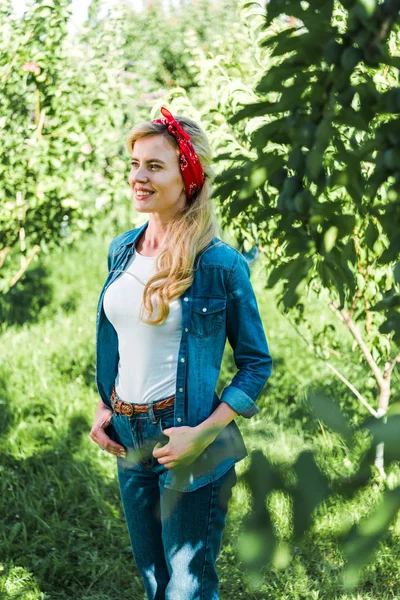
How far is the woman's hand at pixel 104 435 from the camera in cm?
218

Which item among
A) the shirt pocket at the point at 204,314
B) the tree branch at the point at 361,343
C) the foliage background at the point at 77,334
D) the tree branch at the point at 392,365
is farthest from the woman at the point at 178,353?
the tree branch at the point at 392,365

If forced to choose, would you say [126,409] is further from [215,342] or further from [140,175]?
[140,175]

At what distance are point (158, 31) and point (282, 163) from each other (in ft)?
34.1

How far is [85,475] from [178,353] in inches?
74.7

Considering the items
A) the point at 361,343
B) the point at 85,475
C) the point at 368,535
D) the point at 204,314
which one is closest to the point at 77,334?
the point at 85,475

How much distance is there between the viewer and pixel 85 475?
12.2ft

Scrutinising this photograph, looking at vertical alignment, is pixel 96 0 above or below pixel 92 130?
above

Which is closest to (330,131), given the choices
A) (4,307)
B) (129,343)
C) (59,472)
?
(129,343)

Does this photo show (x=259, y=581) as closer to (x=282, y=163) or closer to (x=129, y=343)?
(x=282, y=163)

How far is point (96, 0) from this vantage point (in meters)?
5.35

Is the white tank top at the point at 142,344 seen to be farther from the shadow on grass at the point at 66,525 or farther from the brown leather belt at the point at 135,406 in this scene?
the shadow on grass at the point at 66,525

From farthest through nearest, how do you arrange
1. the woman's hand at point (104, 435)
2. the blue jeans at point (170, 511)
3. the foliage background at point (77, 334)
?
1. the foliage background at point (77, 334)
2. the woman's hand at point (104, 435)
3. the blue jeans at point (170, 511)

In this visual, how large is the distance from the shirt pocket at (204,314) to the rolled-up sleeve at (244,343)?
0.03 meters

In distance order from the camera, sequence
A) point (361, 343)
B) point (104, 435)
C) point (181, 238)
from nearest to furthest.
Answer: point (181, 238)
point (104, 435)
point (361, 343)
